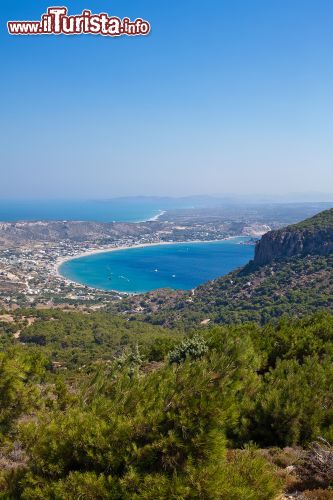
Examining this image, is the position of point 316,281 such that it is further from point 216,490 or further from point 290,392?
point 216,490

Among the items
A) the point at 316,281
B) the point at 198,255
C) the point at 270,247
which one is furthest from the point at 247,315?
the point at 198,255

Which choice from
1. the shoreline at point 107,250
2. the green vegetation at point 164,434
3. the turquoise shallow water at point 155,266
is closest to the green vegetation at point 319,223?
the turquoise shallow water at point 155,266

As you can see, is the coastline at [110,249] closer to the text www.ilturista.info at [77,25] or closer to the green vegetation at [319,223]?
the green vegetation at [319,223]

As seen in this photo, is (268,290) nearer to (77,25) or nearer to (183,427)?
(77,25)

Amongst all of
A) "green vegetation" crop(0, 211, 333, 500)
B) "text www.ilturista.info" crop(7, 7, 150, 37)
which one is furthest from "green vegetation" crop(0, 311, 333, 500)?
"text www.ilturista.info" crop(7, 7, 150, 37)

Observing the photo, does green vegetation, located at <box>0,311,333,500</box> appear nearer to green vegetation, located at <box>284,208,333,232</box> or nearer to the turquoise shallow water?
green vegetation, located at <box>284,208,333,232</box>

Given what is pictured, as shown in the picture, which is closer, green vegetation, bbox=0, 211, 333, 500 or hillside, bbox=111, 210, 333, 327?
green vegetation, bbox=0, 211, 333, 500

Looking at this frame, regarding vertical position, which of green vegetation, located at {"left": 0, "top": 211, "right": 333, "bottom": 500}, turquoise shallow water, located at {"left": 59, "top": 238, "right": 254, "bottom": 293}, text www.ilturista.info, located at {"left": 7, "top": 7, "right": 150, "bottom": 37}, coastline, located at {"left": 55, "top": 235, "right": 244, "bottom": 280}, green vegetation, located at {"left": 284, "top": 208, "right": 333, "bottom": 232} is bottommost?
turquoise shallow water, located at {"left": 59, "top": 238, "right": 254, "bottom": 293}

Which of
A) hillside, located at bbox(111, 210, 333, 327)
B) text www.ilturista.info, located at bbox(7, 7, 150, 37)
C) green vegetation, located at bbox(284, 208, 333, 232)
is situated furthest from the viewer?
green vegetation, located at bbox(284, 208, 333, 232)
